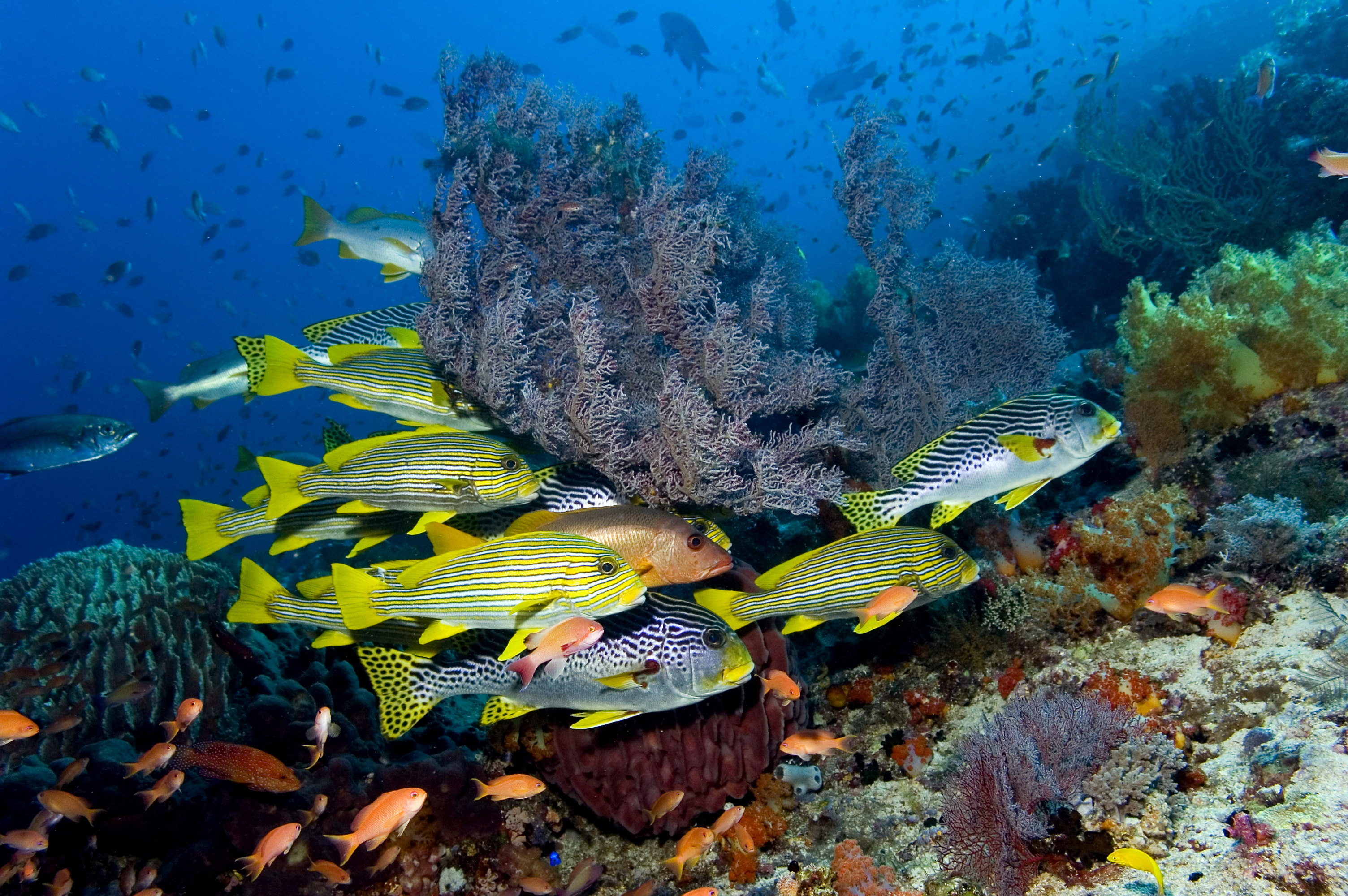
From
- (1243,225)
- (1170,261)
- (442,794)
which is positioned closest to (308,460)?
(442,794)

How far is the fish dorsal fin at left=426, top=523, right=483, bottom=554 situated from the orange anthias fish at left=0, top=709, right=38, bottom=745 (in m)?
3.08

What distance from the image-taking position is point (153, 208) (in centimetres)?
1844

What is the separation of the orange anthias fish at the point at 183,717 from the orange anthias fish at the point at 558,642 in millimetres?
2853

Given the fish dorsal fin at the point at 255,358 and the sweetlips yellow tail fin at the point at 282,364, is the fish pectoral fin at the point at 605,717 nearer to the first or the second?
the sweetlips yellow tail fin at the point at 282,364

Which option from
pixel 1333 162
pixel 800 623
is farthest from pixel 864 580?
pixel 1333 162

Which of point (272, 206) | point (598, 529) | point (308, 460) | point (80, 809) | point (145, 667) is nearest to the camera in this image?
point (598, 529)

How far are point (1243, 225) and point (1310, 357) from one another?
688 centimetres

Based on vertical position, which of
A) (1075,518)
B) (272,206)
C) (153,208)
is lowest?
(1075,518)

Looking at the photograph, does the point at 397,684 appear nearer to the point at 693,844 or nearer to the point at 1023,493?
the point at 693,844

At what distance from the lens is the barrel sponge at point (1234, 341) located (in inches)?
179

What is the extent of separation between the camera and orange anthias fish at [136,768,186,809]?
12.1ft

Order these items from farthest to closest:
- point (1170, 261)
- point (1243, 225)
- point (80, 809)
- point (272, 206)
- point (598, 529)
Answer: point (272, 206) → point (1170, 261) → point (1243, 225) → point (80, 809) → point (598, 529)

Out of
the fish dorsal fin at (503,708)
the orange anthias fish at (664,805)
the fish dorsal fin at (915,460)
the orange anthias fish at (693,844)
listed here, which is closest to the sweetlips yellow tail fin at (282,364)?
the fish dorsal fin at (503,708)

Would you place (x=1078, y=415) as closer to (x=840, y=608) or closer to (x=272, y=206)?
(x=840, y=608)
